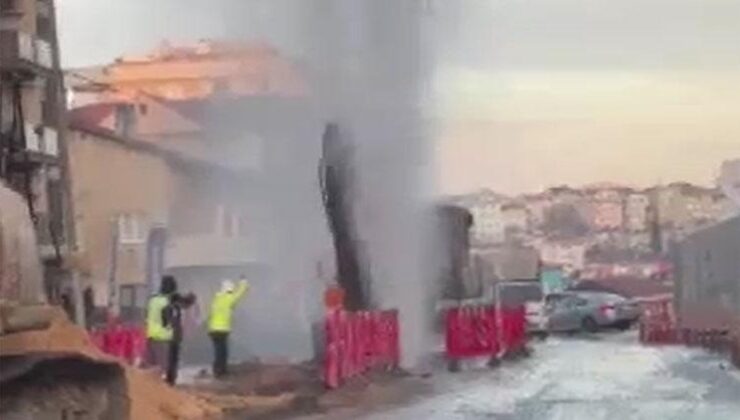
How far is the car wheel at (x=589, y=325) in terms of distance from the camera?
61.9 m

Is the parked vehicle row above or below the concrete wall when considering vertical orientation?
below

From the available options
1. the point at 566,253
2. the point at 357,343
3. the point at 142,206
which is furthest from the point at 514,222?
the point at 357,343

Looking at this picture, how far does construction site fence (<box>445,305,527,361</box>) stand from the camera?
34406 millimetres

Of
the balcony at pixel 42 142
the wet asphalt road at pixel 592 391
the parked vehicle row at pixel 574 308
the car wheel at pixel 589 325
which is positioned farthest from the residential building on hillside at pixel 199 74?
the car wheel at pixel 589 325

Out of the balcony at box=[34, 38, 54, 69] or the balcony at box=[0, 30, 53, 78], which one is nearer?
the balcony at box=[0, 30, 53, 78]

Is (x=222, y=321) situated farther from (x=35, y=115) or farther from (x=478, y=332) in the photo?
(x=35, y=115)

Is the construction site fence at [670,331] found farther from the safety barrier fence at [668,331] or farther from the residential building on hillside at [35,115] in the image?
the residential building on hillside at [35,115]

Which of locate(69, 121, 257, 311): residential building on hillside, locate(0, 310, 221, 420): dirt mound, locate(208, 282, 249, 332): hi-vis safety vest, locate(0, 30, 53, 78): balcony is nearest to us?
locate(0, 310, 221, 420): dirt mound

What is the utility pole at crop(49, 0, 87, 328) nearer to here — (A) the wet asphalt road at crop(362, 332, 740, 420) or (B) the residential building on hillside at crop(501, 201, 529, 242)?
(A) the wet asphalt road at crop(362, 332, 740, 420)

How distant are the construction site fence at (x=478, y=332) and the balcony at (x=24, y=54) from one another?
9.89 metres

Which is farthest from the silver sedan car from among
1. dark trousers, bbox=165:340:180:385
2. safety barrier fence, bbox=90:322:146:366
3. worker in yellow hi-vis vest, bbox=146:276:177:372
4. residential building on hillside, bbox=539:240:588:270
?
residential building on hillside, bbox=539:240:588:270

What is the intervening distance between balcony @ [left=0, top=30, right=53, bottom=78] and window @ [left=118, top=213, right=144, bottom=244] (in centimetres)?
2746

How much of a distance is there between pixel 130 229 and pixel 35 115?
90.5ft

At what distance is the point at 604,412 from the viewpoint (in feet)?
75.6
